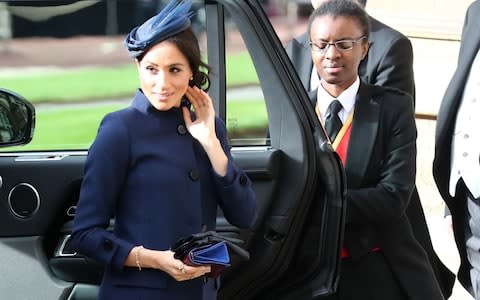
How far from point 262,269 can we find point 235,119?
24.1 inches

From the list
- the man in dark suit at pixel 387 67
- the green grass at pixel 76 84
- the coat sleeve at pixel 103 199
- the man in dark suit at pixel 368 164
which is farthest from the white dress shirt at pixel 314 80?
the coat sleeve at pixel 103 199

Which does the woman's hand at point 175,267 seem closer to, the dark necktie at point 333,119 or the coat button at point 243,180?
the coat button at point 243,180

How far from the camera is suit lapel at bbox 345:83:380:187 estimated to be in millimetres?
3701

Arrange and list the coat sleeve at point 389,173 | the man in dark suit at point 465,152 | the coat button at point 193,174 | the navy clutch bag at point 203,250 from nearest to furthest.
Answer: the navy clutch bag at point 203,250, the coat button at point 193,174, the coat sleeve at point 389,173, the man in dark suit at point 465,152

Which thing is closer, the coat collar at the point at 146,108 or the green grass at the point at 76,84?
the coat collar at the point at 146,108

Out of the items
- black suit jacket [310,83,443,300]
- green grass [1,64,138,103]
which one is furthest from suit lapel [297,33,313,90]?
green grass [1,64,138,103]

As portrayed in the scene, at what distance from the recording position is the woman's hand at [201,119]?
2.92 m

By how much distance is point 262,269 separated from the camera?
347 centimetres

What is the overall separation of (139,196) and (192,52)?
1.36 ft

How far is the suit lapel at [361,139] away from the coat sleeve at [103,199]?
1.08m

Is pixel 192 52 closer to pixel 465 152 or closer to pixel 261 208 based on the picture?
pixel 261 208

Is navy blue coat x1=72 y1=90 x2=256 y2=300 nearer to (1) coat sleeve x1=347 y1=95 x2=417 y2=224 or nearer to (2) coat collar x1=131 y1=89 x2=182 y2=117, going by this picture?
(2) coat collar x1=131 y1=89 x2=182 y2=117

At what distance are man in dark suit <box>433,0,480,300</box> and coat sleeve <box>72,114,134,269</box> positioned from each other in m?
1.51

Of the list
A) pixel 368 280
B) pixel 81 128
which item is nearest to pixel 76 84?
pixel 81 128
